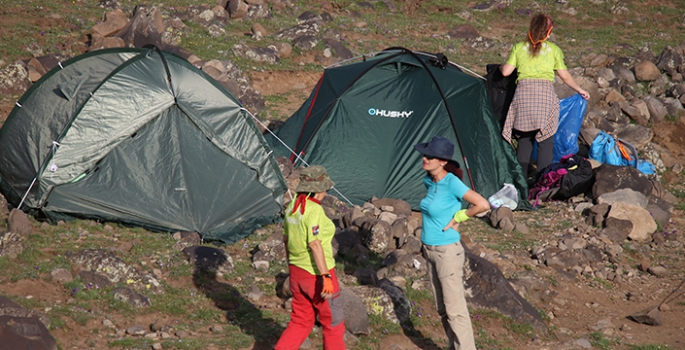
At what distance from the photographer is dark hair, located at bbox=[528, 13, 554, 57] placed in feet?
33.9

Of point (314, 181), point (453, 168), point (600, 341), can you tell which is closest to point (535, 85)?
point (600, 341)

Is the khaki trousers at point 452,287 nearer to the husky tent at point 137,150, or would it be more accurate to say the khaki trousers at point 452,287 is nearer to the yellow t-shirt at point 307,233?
the yellow t-shirt at point 307,233

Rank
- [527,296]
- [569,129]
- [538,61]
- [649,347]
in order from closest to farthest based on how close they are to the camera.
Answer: [649,347] → [527,296] → [538,61] → [569,129]

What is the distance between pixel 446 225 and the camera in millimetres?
5957

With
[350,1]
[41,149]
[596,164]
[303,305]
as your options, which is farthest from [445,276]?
[350,1]

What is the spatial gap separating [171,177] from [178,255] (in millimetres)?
1181

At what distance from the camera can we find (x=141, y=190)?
869 cm

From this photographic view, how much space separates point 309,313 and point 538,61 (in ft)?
21.3

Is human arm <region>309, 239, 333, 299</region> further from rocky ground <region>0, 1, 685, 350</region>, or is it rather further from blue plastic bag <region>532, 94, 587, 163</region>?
blue plastic bag <region>532, 94, 587, 163</region>

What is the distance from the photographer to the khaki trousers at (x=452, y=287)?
600 cm

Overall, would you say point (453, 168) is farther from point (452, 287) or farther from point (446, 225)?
point (452, 287)

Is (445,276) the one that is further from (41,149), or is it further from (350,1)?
(350,1)

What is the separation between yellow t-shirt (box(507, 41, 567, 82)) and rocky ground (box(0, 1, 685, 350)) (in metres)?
1.99

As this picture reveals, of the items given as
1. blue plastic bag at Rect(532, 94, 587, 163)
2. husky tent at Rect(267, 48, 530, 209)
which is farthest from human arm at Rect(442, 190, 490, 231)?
blue plastic bag at Rect(532, 94, 587, 163)
